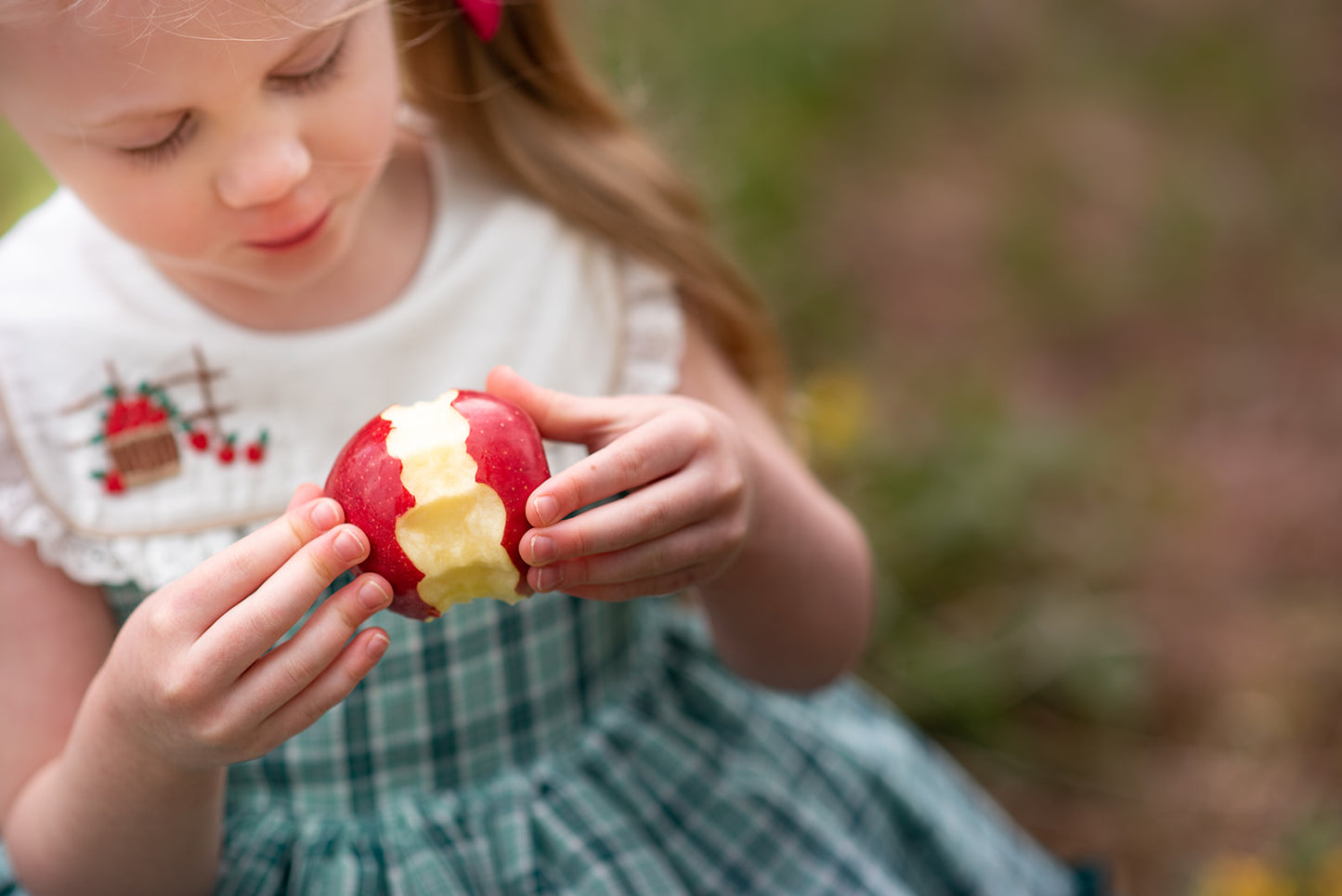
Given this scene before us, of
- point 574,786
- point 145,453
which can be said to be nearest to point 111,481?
point 145,453

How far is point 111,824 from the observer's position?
31.5 inches

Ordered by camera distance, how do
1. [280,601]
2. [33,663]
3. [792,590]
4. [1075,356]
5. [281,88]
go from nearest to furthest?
[280,601] < [281,88] < [33,663] < [792,590] < [1075,356]

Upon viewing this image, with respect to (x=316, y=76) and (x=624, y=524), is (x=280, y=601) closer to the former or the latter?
(x=624, y=524)

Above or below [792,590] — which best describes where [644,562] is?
above

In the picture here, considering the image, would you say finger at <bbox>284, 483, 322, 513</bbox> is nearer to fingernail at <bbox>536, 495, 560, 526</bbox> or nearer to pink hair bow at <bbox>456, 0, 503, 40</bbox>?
fingernail at <bbox>536, 495, 560, 526</bbox>

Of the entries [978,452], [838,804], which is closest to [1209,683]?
[978,452]

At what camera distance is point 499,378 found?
2.58ft

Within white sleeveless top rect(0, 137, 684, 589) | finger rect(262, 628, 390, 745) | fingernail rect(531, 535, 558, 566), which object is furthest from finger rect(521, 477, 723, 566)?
white sleeveless top rect(0, 137, 684, 589)

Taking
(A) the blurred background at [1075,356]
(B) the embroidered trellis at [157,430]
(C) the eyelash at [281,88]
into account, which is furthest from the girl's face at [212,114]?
(A) the blurred background at [1075,356]

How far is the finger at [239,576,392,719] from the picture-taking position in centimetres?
65

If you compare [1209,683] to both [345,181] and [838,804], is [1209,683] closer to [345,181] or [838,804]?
[838,804]

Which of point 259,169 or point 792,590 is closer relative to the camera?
point 259,169

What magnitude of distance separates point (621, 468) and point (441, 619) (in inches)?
12.4

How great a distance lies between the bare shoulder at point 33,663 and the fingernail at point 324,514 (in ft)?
1.10
